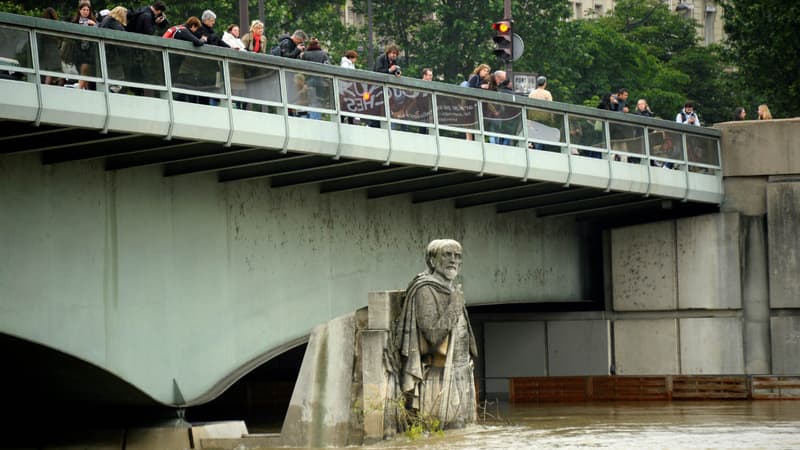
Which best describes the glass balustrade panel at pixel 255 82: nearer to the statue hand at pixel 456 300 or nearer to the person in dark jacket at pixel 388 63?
the person in dark jacket at pixel 388 63

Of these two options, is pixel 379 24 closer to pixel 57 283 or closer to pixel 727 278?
pixel 727 278

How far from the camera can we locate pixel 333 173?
28.4 metres

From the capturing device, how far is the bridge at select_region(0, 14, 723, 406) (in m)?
23.1

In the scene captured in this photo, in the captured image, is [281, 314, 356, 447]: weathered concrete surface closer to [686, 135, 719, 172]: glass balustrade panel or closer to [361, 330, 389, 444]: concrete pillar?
[361, 330, 389, 444]: concrete pillar

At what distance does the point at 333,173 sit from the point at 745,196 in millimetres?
11317

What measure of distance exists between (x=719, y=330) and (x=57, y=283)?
17.1m

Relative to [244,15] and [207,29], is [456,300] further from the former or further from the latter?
[244,15]

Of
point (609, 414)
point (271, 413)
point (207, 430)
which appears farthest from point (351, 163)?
point (271, 413)

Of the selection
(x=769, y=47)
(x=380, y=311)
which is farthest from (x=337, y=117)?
(x=769, y=47)

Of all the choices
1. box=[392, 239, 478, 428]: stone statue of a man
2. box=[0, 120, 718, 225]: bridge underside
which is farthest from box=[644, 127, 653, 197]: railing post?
box=[392, 239, 478, 428]: stone statue of a man

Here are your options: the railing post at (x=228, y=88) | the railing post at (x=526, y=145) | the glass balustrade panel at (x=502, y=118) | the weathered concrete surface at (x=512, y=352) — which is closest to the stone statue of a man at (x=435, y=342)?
the railing post at (x=228, y=88)

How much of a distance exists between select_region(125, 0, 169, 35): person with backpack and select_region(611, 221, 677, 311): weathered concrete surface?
16.0 metres

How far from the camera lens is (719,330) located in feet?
118

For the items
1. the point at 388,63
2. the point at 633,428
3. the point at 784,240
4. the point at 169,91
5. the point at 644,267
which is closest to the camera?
the point at 169,91
